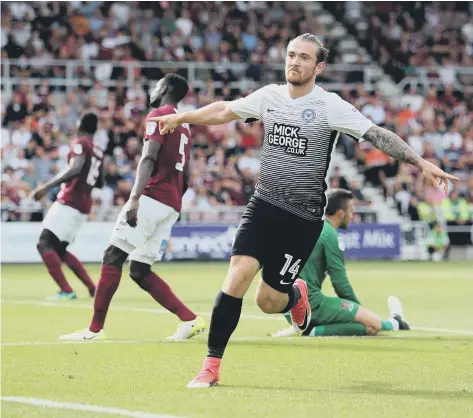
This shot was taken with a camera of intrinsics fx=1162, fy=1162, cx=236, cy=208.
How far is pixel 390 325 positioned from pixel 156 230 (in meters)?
2.67

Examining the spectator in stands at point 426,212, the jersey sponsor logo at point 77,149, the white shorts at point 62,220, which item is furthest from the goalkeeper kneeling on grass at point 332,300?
the spectator in stands at point 426,212

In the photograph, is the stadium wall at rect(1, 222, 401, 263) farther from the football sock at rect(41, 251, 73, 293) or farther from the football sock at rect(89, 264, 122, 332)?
the football sock at rect(89, 264, 122, 332)

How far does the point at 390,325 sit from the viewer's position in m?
12.1

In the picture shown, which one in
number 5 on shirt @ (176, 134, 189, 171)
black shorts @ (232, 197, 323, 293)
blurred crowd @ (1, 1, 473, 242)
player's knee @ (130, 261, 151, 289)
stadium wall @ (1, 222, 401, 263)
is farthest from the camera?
blurred crowd @ (1, 1, 473, 242)

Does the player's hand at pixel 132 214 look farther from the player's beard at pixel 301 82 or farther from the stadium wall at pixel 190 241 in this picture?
the stadium wall at pixel 190 241

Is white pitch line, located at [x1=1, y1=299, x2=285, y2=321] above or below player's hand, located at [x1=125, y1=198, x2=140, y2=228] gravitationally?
below

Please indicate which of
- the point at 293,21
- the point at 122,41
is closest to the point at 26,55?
the point at 122,41

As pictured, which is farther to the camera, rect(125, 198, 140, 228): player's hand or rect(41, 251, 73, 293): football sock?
rect(41, 251, 73, 293): football sock

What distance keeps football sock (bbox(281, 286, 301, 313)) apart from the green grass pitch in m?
0.46

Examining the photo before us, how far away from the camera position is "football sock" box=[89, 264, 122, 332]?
36.5ft

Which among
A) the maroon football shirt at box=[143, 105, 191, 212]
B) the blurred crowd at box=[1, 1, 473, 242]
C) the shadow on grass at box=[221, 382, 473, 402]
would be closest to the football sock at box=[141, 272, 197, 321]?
the maroon football shirt at box=[143, 105, 191, 212]

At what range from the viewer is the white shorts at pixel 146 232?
1116 cm

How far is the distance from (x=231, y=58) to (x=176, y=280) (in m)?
14.0

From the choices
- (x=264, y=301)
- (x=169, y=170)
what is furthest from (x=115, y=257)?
(x=264, y=301)
